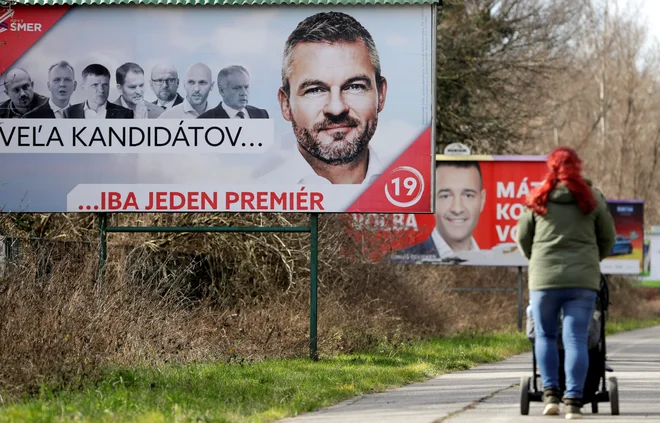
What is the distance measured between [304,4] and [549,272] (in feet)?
26.0

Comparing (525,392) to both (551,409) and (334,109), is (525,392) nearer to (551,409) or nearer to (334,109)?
(551,409)

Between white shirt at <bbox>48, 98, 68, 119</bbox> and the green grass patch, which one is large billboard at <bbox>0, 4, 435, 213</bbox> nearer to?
white shirt at <bbox>48, 98, 68, 119</bbox>

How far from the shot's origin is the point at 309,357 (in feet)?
51.9

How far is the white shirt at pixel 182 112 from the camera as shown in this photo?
16141 mm

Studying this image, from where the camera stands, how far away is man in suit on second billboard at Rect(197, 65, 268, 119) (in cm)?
1609

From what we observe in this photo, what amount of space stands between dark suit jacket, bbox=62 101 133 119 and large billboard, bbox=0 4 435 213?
2 centimetres

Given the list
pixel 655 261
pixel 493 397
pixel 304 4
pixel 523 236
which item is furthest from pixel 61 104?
pixel 655 261

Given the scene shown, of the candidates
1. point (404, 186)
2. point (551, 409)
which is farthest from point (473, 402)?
point (404, 186)

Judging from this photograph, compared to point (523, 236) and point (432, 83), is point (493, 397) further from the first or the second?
point (432, 83)

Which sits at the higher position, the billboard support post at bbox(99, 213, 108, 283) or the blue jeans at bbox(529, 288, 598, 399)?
the billboard support post at bbox(99, 213, 108, 283)

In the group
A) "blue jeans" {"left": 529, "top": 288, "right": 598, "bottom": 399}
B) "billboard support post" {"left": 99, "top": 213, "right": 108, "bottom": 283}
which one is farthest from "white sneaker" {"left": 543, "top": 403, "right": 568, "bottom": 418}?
"billboard support post" {"left": 99, "top": 213, "right": 108, "bottom": 283}

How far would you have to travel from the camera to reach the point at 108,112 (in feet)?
53.2

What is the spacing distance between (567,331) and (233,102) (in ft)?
25.8

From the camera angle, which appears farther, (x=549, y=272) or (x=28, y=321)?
(x=28, y=321)
